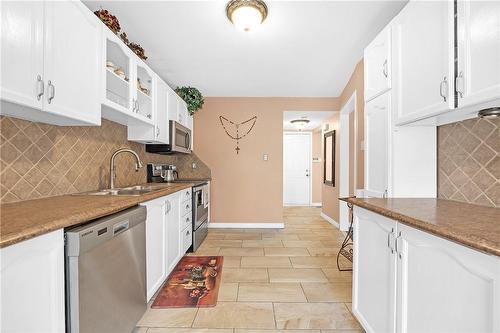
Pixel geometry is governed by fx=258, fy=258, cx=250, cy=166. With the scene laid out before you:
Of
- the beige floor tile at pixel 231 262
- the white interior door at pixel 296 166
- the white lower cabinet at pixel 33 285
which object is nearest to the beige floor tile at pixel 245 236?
the beige floor tile at pixel 231 262

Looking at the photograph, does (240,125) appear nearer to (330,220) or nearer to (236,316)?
(330,220)

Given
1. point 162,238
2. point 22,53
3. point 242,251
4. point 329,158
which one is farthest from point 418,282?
point 329,158

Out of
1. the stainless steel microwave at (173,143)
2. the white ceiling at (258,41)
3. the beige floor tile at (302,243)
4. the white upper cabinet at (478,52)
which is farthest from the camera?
the beige floor tile at (302,243)

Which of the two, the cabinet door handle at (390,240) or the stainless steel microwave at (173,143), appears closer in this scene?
the cabinet door handle at (390,240)

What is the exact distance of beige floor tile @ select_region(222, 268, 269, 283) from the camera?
2.52m

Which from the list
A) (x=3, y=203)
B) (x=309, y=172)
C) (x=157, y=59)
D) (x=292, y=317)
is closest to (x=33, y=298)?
(x=3, y=203)

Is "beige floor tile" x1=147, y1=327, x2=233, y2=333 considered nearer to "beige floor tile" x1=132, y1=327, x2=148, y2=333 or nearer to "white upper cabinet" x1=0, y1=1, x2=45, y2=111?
"beige floor tile" x1=132, y1=327, x2=148, y2=333

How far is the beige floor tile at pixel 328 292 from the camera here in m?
2.15

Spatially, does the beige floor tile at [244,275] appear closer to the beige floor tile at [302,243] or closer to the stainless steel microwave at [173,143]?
the beige floor tile at [302,243]

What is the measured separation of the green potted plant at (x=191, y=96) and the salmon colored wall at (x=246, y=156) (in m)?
0.43

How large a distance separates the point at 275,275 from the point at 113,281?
1.67m

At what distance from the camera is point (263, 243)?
3.71m

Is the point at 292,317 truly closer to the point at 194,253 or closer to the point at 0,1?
the point at 194,253

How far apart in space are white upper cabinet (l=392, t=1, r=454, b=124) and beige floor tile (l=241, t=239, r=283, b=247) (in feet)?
8.04
